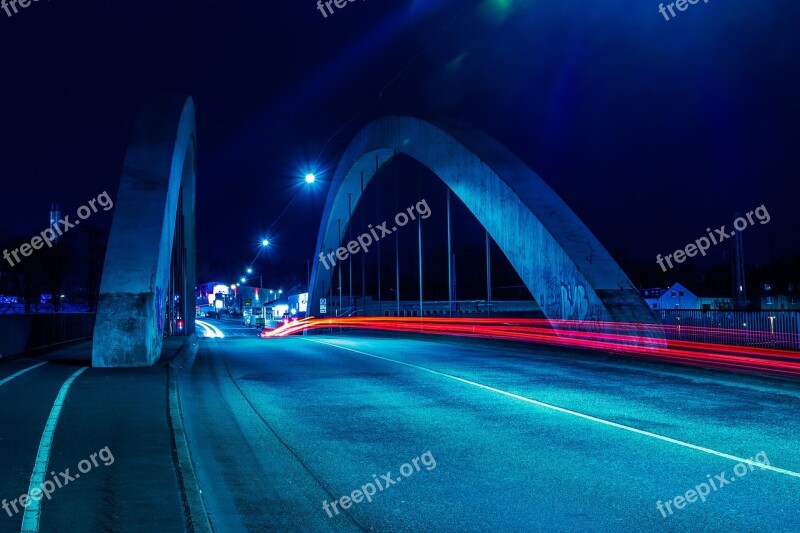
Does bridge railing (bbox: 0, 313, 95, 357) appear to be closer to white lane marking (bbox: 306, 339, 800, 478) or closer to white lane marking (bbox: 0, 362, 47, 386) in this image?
white lane marking (bbox: 0, 362, 47, 386)

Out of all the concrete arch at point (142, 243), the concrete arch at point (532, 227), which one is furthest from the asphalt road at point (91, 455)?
the concrete arch at point (532, 227)

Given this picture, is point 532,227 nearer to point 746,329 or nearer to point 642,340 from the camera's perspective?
point 642,340

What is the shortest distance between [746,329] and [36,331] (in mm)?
19416

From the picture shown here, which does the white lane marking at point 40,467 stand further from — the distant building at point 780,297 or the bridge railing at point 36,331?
the distant building at point 780,297

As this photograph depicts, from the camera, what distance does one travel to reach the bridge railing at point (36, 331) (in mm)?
18219

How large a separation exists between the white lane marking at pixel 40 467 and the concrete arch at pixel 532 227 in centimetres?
1365

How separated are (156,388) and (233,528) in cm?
701

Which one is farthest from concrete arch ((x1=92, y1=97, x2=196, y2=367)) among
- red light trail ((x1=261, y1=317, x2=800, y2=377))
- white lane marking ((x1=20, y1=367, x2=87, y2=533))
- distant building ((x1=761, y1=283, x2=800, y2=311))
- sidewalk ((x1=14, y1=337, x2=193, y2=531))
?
distant building ((x1=761, y1=283, x2=800, y2=311))

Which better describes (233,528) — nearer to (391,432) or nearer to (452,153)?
(391,432)

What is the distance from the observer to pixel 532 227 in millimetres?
21797

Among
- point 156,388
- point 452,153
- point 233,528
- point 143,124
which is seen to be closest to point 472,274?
point 452,153

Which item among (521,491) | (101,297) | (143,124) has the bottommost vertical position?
(521,491)

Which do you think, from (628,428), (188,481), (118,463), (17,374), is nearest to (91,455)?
(118,463)

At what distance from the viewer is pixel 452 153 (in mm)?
26625
